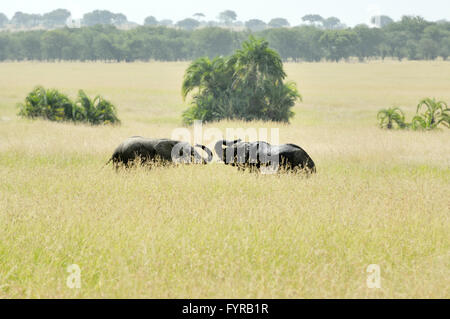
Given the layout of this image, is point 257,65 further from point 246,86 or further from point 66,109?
point 66,109

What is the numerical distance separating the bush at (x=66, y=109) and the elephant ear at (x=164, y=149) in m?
10.6

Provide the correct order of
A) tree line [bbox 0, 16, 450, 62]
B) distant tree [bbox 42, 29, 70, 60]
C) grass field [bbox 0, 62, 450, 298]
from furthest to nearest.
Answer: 1. distant tree [bbox 42, 29, 70, 60]
2. tree line [bbox 0, 16, 450, 62]
3. grass field [bbox 0, 62, 450, 298]

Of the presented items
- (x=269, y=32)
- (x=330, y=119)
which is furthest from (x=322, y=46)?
(x=330, y=119)

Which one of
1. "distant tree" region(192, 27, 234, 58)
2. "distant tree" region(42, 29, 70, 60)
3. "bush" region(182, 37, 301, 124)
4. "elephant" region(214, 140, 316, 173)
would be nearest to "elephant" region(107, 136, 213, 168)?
"elephant" region(214, 140, 316, 173)

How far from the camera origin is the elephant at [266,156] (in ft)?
31.3

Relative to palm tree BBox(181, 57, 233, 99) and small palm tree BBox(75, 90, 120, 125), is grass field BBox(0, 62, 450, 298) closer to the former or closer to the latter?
small palm tree BBox(75, 90, 120, 125)

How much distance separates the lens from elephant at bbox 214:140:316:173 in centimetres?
955

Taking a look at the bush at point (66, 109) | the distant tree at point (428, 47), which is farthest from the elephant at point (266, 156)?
the distant tree at point (428, 47)

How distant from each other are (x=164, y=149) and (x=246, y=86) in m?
11.2

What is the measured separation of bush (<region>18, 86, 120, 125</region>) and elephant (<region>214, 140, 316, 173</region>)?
11399mm

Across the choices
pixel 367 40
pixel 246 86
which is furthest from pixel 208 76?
pixel 367 40

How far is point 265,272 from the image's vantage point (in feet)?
17.2
